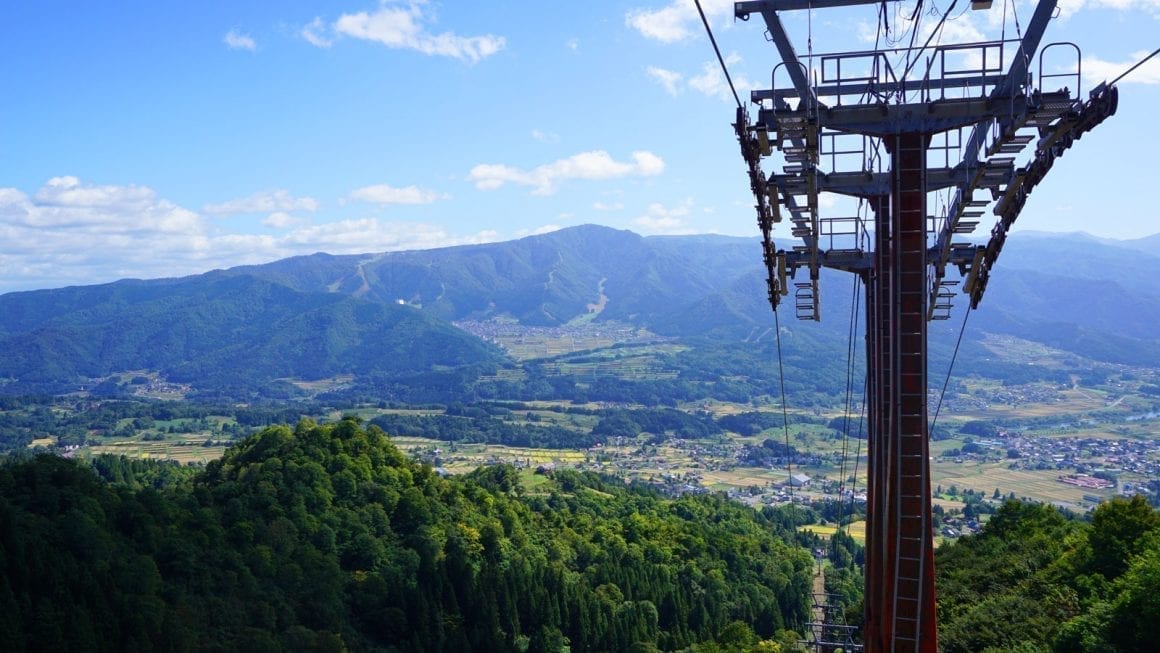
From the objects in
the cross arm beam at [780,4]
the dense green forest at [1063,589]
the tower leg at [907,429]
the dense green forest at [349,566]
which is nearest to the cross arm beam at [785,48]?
the cross arm beam at [780,4]

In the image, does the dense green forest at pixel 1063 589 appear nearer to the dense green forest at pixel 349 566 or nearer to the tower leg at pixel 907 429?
the tower leg at pixel 907 429

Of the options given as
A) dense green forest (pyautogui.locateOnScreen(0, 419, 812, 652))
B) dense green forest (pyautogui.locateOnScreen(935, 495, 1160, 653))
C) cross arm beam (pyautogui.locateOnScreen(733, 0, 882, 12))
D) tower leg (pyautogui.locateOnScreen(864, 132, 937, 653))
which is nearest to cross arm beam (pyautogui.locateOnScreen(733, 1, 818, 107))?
cross arm beam (pyautogui.locateOnScreen(733, 0, 882, 12))

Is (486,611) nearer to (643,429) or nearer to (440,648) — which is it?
(440,648)

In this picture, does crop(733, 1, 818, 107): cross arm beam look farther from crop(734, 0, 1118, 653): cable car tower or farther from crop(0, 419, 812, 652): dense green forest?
crop(0, 419, 812, 652): dense green forest

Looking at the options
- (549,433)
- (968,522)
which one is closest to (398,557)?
(968,522)

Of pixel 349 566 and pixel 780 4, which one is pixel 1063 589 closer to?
pixel 780 4

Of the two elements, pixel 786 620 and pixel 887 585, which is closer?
pixel 887 585

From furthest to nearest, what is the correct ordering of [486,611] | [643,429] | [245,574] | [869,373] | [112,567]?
[643,429] < [486,611] < [245,574] < [112,567] < [869,373]
